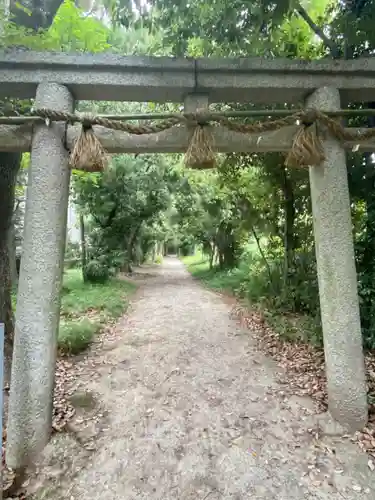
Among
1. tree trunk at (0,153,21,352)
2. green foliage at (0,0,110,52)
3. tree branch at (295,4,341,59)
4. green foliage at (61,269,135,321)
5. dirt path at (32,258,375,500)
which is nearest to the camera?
dirt path at (32,258,375,500)

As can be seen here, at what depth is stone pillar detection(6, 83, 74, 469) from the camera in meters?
2.77

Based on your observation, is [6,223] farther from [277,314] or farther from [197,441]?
[277,314]

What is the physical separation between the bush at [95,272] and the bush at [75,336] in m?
4.89

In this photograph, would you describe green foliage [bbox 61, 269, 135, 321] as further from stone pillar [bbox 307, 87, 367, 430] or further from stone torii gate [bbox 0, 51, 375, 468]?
stone pillar [bbox 307, 87, 367, 430]

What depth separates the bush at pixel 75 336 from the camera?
17.5ft

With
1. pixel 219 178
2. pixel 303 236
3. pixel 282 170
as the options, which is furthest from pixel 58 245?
pixel 219 178

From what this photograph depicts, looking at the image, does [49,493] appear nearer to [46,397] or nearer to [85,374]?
[46,397]

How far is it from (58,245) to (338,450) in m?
3.30

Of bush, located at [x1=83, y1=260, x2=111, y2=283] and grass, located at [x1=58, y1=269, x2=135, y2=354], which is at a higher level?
bush, located at [x1=83, y1=260, x2=111, y2=283]

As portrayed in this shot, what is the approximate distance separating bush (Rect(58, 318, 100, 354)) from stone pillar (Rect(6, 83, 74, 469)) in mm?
2489

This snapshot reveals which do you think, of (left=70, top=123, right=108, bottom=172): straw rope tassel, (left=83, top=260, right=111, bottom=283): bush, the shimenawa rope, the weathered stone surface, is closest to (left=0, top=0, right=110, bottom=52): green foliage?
the weathered stone surface

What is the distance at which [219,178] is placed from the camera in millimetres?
8680

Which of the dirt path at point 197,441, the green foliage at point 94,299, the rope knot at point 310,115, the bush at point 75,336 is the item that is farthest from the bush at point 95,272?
the rope knot at point 310,115

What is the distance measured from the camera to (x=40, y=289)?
9.53 ft
